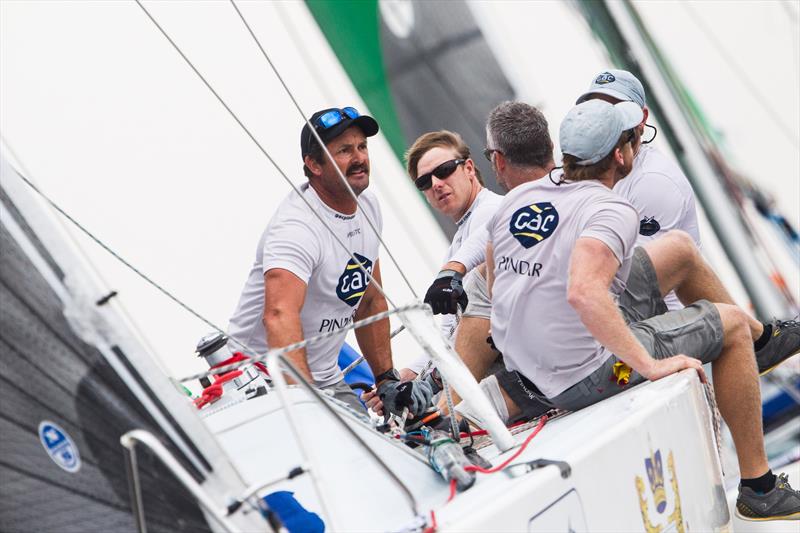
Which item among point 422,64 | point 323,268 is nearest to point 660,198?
point 323,268

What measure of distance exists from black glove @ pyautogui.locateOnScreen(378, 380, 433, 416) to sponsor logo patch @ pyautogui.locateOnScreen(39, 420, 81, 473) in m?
0.93

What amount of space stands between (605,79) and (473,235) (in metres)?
0.55

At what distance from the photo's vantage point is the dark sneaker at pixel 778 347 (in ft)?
7.92

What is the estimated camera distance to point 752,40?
4266 mm

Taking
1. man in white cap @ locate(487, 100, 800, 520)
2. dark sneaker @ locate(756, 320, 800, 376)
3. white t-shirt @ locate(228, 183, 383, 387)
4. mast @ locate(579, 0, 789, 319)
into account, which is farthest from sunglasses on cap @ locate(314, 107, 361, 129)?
mast @ locate(579, 0, 789, 319)

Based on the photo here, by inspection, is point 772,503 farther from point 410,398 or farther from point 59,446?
point 59,446

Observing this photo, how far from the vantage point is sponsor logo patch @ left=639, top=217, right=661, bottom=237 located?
260 cm

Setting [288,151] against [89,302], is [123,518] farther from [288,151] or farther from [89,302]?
[288,151]

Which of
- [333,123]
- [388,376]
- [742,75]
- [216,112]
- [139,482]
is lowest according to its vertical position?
[742,75]

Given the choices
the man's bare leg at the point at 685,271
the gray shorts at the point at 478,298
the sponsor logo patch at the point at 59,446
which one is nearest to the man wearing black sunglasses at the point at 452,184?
the gray shorts at the point at 478,298

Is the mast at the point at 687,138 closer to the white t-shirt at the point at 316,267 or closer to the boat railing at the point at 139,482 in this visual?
the white t-shirt at the point at 316,267

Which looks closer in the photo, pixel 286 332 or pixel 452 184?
pixel 286 332

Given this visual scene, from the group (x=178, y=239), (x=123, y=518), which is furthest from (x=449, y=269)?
(x=123, y=518)

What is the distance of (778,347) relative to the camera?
7.96ft
